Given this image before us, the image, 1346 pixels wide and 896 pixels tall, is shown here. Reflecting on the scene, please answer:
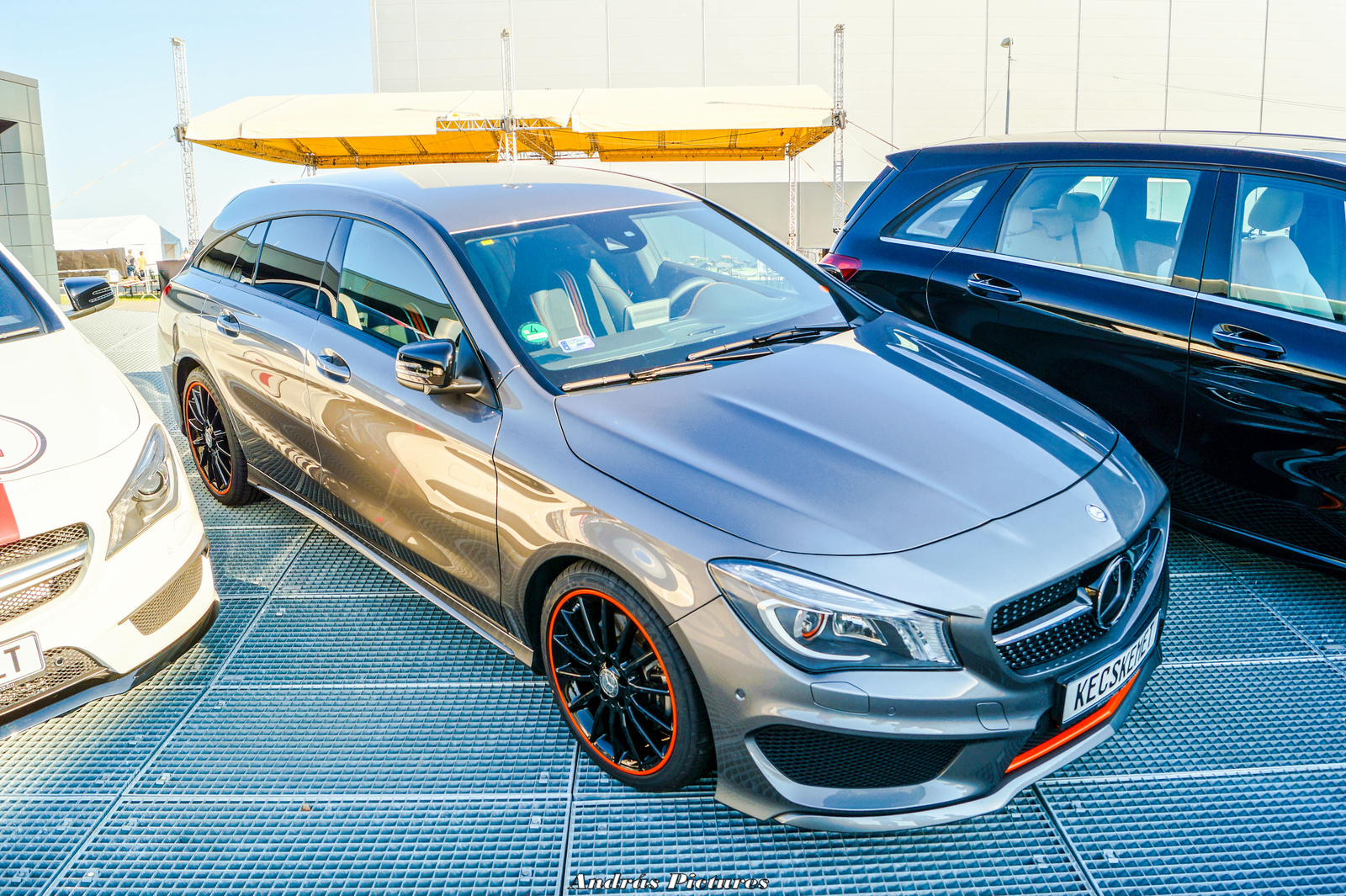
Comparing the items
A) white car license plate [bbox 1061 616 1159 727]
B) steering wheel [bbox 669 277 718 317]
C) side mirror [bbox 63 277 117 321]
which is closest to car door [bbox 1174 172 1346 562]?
white car license plate [bbox 1061 616 1159 727]

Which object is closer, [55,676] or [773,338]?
[55,676]

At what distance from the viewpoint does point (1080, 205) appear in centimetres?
378

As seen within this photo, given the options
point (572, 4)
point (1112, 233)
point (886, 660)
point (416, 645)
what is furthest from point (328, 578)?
point (572, 4)

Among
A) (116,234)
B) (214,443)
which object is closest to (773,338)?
(214,443)

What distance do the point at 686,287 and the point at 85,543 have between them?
6.19 ft

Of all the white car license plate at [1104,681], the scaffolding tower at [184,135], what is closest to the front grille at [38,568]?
the white car license plate at [1104,681]

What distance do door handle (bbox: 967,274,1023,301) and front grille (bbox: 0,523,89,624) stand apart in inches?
129

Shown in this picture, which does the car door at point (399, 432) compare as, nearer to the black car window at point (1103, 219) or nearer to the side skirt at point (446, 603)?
the side skirt at point (446, 603)

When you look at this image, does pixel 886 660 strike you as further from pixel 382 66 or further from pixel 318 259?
pixel 382 66

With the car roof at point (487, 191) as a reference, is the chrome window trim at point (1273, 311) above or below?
below

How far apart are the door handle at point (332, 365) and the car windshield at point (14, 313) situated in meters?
0.98

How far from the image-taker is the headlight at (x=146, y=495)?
8.60ft

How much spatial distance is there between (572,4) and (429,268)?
24.9m

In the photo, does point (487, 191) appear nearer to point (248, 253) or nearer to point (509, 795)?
point (248, 253)
